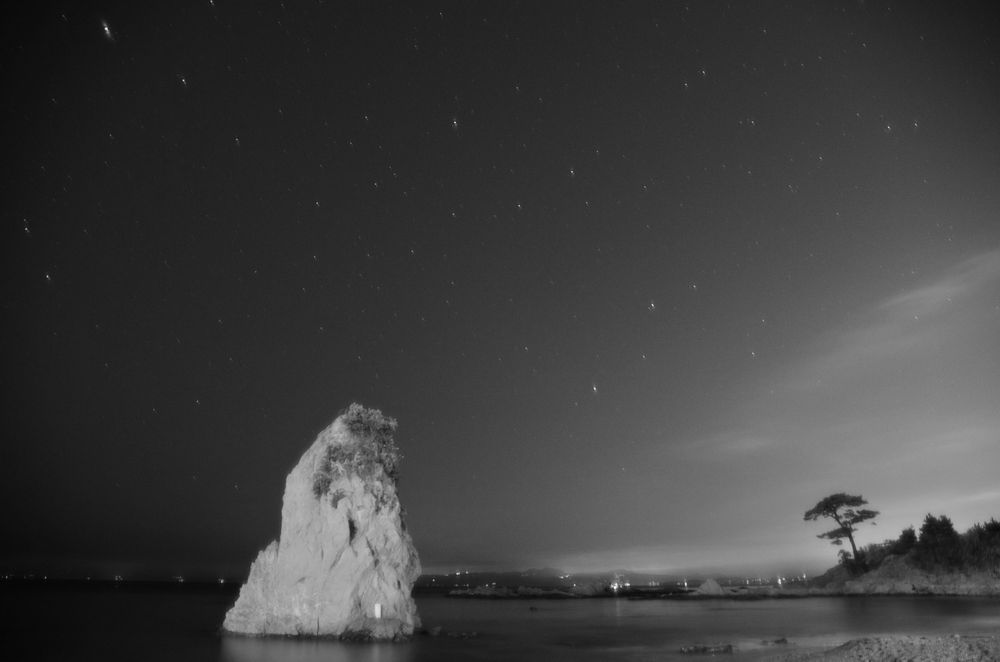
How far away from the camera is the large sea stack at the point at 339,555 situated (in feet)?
135

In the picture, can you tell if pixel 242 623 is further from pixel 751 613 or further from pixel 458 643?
pixel 751 613

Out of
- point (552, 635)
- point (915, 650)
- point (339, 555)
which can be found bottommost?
point (552, 635)

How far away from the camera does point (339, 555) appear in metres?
41.3

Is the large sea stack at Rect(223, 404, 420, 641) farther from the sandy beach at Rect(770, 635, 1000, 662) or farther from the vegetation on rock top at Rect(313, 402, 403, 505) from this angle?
the sandy beach at Rect(770, 635, 1000, 662)

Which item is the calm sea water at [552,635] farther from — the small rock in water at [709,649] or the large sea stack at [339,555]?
the large sea stack at [339,555]

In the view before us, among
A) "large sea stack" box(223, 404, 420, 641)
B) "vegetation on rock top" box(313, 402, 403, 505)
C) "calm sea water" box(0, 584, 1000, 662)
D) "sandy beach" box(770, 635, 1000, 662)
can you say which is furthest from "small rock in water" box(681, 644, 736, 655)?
"vegetation on rock top" box(313, 402, 403, 505)

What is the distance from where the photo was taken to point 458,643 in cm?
4419

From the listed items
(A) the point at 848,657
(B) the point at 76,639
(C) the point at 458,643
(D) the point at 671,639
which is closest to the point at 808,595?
(D) the point at 671,639

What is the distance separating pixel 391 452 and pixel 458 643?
A: 513 inches

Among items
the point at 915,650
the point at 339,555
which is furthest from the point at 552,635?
the point at 915,650

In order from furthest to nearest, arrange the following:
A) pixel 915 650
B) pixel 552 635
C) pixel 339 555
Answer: pixel 552 635, pixel 339 555, pixel 915 650

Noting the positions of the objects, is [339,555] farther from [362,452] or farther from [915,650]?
[915,650]

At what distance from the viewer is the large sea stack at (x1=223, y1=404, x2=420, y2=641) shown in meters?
41.2

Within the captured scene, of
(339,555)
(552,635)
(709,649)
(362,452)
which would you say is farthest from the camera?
(552,635)
